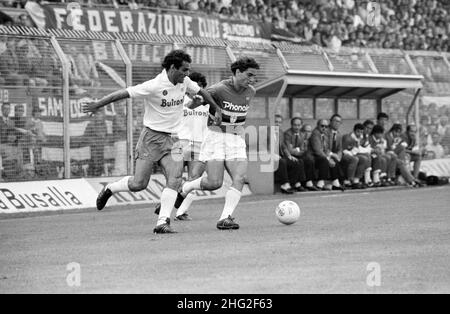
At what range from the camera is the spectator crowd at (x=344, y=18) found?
2719 centimetres

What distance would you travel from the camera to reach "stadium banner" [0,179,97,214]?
57.8 ft

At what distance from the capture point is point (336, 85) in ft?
78.0

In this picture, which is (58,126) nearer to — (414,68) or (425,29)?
(414,68)

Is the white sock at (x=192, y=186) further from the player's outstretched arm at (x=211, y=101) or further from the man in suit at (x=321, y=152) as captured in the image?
the man in suit at (x=321, y=152)

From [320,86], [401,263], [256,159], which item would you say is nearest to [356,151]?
[320,86]

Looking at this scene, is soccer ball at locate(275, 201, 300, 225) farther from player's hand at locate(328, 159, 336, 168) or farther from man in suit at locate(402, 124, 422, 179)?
man in suit at locate(402, 124, 422, 179)

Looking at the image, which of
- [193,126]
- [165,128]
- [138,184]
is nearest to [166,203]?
[138,184]

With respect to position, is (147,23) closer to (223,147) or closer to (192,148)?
(192,148)

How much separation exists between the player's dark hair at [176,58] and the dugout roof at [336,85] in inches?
392

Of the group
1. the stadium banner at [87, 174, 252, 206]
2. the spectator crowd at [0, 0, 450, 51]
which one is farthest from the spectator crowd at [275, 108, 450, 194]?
the spectator crowd at [0, 0, 450, 51]

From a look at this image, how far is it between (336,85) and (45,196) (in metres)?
8.30

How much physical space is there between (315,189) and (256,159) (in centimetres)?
178

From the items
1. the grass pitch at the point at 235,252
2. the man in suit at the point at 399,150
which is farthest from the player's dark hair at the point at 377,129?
the grass pitch at the point at 235,252

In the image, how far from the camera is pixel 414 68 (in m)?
26.9
